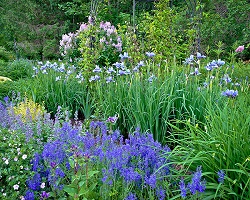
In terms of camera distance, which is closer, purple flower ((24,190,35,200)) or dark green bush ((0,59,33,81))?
purple flower ((24,190,35,200))

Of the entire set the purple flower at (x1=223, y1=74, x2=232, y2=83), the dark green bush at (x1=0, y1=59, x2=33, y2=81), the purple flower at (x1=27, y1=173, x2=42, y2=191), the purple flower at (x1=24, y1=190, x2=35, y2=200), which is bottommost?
the dark green bush at (x1=0, y1=59, x2=33, y2=81)

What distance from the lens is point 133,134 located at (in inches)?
121

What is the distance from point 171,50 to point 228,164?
11.1 feet

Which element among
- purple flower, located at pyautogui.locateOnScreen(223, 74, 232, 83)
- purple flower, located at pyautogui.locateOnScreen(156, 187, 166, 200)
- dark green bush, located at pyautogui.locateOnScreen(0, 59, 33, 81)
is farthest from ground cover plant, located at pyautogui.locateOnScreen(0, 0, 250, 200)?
dark green bush, located at pyautogui.locateOnScreen(0, 59, 33, 81)

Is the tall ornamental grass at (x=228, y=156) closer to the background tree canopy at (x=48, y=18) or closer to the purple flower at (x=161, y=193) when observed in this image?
the purple flower at (x=161, y=193)

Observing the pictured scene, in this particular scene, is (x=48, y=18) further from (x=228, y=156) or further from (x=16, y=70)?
(x=228, y=156)

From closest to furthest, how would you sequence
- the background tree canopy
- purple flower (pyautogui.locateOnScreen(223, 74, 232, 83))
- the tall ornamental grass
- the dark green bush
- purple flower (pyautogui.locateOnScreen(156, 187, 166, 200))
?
purple flower (pyautogui.locateOnScreen(156, 187, 166, 200)) < the tall ornamental grass < purple flower (pyautogui.locateOnScreen(223, 74, 232, 83)) < the dark green bush < the background tree canopy

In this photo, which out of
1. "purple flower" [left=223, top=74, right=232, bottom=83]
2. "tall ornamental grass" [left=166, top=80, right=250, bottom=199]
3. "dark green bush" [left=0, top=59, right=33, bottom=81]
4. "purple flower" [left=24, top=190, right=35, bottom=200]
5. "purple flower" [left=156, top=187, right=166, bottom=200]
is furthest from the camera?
"dark green bush" [left=0, top=59, right=33, bottom=81]

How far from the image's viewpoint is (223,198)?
98.4 inches

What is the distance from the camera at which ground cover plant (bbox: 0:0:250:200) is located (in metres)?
2.36

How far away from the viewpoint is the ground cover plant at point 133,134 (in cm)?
236

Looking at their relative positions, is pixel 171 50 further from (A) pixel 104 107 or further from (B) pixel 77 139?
(B) pixel 77 139

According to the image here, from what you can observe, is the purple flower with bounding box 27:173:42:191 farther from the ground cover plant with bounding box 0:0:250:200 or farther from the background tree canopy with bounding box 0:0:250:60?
the background tree canopy with bounding box 0:0:250:60

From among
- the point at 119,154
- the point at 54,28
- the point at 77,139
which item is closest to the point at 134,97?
the point at 77,139
